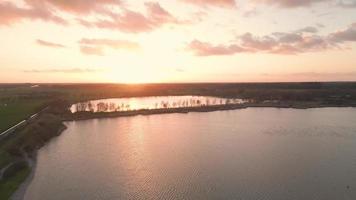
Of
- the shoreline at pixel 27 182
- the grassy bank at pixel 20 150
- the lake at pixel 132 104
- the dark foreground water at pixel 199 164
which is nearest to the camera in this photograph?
the shoreline at pixel 27 182

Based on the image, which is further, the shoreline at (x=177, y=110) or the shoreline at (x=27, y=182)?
the shoreline at (x=177, y=110)

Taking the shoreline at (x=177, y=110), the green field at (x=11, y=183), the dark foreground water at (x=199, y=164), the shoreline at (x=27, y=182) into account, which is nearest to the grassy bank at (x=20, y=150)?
the green field at (x=11, y=183)

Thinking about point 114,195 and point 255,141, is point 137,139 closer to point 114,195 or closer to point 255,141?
point 255,141

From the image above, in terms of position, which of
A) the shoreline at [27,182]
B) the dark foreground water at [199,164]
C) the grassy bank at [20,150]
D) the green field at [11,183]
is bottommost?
the dark foreground water at [199,164]

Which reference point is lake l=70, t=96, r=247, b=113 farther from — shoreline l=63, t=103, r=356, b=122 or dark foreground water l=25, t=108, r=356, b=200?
dark foreground water l=25, t=108, r=356, b=200

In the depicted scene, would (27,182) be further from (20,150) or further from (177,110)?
(177,110)

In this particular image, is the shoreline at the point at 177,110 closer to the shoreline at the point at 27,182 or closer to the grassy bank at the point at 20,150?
the grassy bank at the point at 20,150

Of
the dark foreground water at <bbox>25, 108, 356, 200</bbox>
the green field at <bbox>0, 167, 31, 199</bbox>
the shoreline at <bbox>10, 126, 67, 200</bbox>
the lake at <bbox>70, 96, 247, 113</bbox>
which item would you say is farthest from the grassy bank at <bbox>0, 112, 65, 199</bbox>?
the lake at <bbox>70, 96, 247, 113</bbox>

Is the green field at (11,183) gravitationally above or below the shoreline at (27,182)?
above

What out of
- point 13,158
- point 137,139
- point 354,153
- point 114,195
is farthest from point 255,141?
point 13,158
